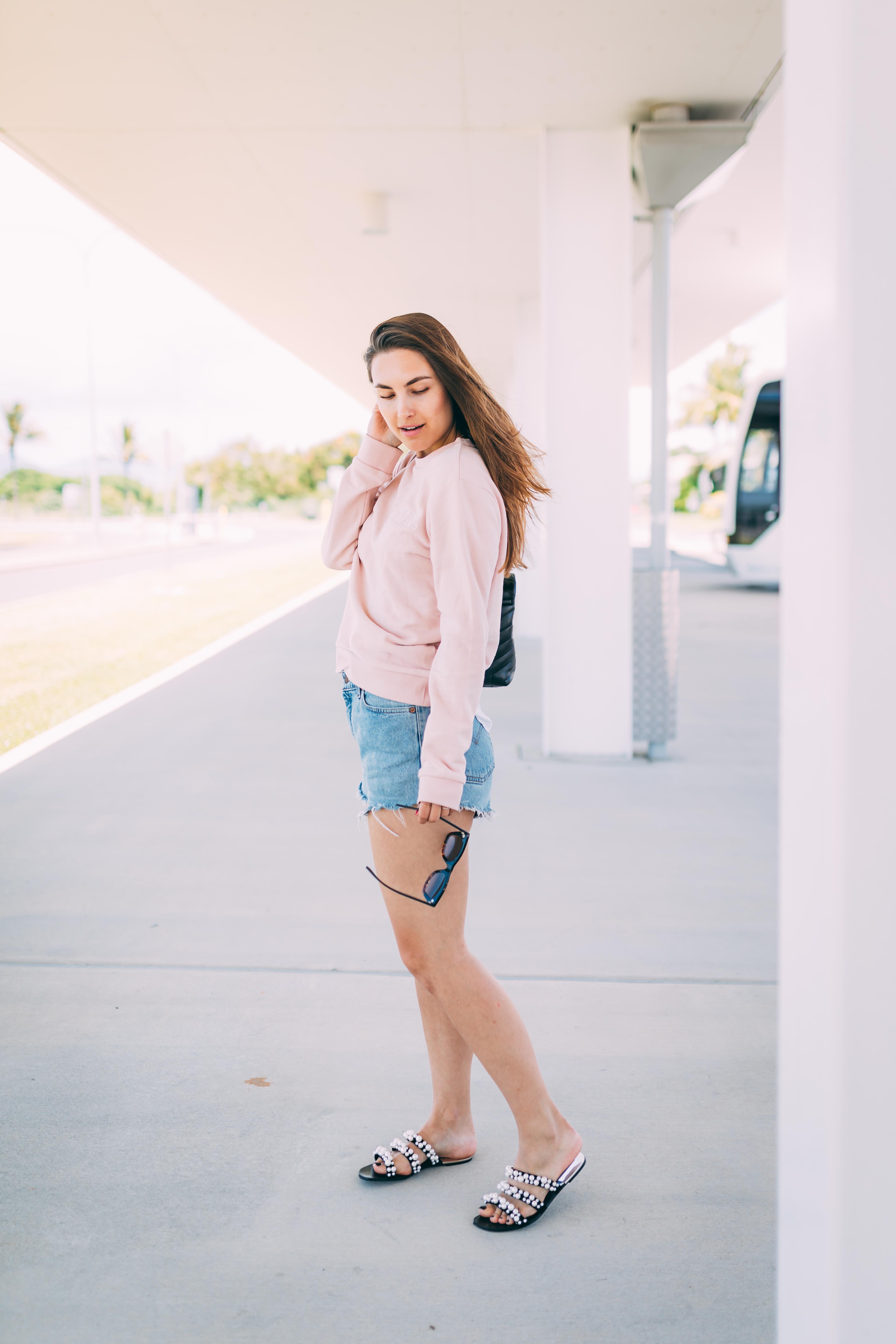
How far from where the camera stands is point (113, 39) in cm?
444

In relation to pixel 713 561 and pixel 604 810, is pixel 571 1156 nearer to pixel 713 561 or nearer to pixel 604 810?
pixel 604 810

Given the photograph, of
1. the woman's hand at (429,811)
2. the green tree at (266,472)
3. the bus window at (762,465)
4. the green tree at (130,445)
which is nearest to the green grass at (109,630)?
the woman's hand at (429,811)

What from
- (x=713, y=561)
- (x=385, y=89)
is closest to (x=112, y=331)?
(x=713, y=561)

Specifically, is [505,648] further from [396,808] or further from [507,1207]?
[507,1207]

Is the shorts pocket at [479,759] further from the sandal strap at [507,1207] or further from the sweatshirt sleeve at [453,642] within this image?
the sandal strap at [507,1207]

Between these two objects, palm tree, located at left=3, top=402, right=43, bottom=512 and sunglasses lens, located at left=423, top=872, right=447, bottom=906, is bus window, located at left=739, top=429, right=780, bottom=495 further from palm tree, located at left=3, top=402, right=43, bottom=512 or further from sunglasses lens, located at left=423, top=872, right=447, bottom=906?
palm tree, located at left=3, top=402, right=43, bottom=512

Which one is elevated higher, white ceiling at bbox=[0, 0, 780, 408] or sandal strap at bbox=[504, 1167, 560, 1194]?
white ceiling at bbox=[0, 0, 780, 408]

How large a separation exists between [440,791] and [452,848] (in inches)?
5.2

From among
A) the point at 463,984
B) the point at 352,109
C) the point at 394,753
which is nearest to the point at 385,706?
the point at 394,753

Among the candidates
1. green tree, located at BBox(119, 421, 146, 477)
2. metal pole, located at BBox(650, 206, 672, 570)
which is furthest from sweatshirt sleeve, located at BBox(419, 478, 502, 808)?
green tree, located at BBox(119, 421, 146, 477)

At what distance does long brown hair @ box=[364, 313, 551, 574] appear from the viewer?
2068 millimetres

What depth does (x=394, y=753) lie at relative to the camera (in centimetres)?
204

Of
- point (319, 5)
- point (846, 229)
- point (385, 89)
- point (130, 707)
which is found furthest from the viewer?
point (130, 707)

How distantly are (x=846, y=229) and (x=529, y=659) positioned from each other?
30.2 feet
